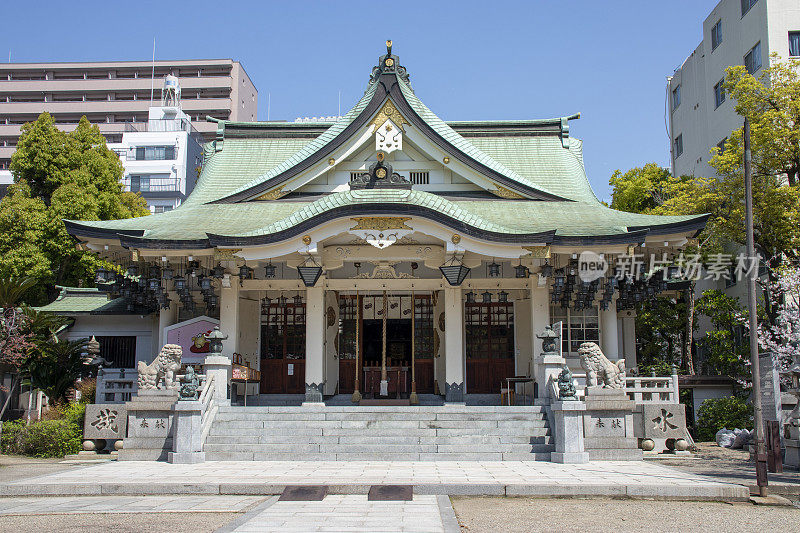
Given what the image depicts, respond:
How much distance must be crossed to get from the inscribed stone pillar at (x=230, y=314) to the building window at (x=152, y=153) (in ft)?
125

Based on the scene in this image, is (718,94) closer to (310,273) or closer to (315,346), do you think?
(310,273)

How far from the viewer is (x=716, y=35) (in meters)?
31.3

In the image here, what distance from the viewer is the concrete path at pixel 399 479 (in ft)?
36.4

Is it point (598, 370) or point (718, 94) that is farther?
point (718, 94)

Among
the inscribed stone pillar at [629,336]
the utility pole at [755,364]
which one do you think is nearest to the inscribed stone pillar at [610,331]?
the inscribed stone pillar at [629,336]

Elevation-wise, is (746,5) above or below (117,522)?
above

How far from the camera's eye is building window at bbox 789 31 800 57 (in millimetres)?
26280

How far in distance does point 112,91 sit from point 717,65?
185 ft

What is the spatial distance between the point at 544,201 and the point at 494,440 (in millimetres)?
8257

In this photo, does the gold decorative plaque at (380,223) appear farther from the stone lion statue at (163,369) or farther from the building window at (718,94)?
the building window at (718,94)

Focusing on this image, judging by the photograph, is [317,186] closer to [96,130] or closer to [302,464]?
[302,464]

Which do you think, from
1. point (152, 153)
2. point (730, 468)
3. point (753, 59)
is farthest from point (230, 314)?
point (152, 153)

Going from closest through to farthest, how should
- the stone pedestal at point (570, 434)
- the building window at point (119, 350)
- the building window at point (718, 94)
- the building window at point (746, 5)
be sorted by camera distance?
1. the stone pedestal at point (570, 434)
2. the building window at point (119, 350)
3. the building window at point (746, 5)
4. the building window at point (718, 94)

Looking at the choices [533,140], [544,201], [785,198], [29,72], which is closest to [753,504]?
[544,201]
